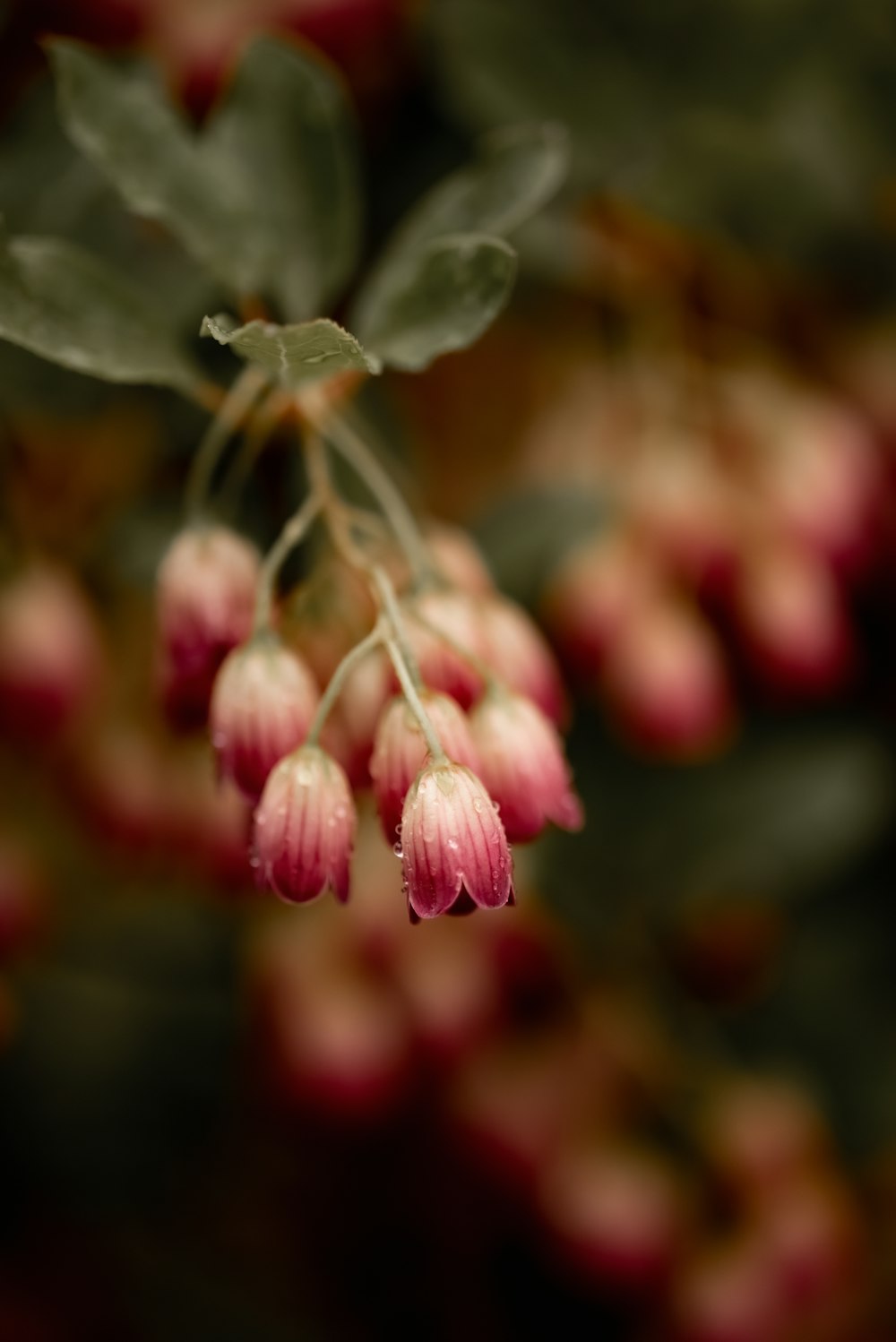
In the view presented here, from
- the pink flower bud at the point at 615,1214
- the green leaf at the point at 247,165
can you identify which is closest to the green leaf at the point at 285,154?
the green leaf at the point at 247,165

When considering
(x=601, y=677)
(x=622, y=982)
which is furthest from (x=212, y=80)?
(x=622, y=982)

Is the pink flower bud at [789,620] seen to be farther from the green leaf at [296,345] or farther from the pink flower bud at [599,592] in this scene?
the green leaf at [296,345]

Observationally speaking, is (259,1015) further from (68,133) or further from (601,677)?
(68,133)

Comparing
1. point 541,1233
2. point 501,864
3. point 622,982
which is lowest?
point 541,1233

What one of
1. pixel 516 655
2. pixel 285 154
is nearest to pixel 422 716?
pixel 516 655

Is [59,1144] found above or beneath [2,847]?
beneath

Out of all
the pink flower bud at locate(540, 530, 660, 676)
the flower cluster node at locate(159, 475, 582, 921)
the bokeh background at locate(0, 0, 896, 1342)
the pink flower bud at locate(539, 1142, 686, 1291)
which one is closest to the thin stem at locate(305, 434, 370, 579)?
the flower cluster node at locate(159, 475, 582, 921)
